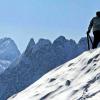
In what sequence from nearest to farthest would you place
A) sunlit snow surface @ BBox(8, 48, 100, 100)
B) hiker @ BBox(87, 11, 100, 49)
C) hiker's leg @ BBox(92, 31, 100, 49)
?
1. sunlit snow surface @ BBox(8, 48, 100, 100)
2. hiker @ BBox(87, 11, 100, 49)
3. hiker's leg @ BBox(92, 31, 100, 49)

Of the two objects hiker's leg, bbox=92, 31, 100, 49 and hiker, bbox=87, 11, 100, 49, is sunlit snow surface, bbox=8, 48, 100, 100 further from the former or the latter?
hiker's leg, bbox=92, 31, 100, 49

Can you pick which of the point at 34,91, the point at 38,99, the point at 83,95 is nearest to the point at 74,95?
the point at 83,95

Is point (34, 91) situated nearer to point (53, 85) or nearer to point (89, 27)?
point (53, 85)

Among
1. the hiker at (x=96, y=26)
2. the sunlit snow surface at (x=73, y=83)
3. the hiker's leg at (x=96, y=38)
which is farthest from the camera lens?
the hiker's leg at (x=96, y=38)

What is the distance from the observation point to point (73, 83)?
17094 mm

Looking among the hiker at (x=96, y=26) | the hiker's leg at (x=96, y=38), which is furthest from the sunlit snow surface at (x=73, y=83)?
the hiker's leg at (x=96, y=38)

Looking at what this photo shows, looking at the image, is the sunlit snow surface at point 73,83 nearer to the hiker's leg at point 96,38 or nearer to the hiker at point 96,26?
the hiker at point 96,26

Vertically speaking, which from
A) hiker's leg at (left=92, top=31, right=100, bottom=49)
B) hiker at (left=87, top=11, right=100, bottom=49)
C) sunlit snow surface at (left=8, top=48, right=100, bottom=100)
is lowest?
sunlit snow surface at (left=8, top=48, right=100, bottom=100)

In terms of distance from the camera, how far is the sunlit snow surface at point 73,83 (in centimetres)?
1573

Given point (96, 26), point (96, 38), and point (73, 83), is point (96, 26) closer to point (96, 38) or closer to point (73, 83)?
point (96, 38)

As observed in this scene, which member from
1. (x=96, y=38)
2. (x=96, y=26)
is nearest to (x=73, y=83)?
(x=96, y=26)

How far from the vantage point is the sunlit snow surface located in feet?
51.6

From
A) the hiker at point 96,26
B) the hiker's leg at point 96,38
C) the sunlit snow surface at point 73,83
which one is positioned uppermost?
the hiker at point 96,26

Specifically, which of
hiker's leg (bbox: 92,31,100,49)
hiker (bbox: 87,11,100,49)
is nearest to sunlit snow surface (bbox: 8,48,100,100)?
hiker (bbox: 87,11,100,49)
